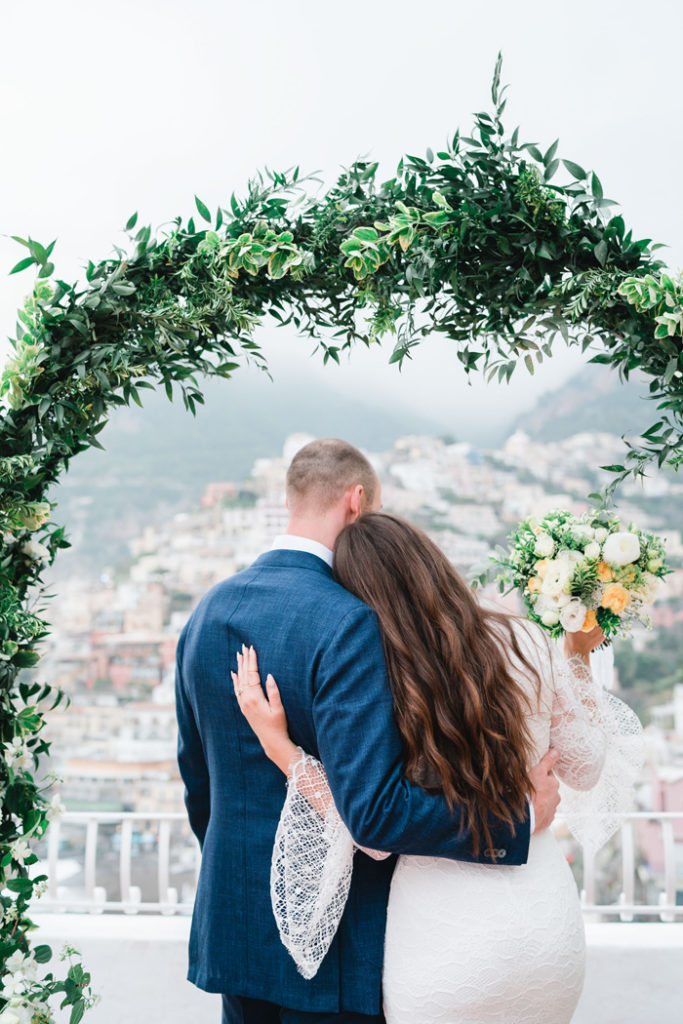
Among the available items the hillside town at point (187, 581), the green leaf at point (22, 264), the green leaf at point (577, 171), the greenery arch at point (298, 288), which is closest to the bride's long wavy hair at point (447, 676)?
the greenery arch at point (298, 288)

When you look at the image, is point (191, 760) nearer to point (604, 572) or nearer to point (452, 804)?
point (452, 804)

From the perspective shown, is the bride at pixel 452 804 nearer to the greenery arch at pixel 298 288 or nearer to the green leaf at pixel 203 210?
the greenery arch at pixel 298 288

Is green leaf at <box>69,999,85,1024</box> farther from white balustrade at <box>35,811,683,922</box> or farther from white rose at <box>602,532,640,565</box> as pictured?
white rose at <box>602,532,640,565</box>

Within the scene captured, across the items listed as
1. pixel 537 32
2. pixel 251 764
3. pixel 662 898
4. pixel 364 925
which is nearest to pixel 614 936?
pixel 662 898

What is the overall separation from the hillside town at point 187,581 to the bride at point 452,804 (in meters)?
6.74

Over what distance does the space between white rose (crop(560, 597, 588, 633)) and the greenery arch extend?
0.28 metres

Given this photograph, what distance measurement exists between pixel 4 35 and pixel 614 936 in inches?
307

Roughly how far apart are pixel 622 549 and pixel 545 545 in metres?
0.17

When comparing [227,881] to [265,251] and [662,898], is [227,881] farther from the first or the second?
[662,898]

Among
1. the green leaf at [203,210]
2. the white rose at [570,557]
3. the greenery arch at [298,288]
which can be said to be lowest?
the white rose at [570,557]

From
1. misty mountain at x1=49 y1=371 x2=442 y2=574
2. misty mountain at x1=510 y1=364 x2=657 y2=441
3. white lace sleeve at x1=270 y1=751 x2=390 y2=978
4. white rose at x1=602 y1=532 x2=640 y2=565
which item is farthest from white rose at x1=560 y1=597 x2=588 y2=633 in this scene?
misty mountain at x1=510 y1=364 x2=657 y2=441

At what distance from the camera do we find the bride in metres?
1.41

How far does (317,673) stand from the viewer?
147 cm

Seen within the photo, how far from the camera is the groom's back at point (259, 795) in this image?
1.50 metres
